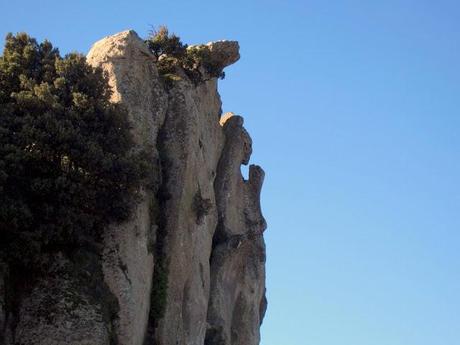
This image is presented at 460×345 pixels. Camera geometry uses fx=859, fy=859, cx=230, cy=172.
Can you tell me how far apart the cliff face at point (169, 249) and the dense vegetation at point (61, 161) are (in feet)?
3.43

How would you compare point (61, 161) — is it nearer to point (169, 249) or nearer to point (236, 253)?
point (169, 249)

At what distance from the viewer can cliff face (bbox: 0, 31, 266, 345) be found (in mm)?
30656

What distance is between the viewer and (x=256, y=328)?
47.5m

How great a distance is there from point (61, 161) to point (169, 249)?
6822 millimetres

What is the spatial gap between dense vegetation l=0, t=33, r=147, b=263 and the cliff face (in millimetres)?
1045

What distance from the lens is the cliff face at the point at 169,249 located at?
1207 inches

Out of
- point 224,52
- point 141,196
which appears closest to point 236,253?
point 224,52

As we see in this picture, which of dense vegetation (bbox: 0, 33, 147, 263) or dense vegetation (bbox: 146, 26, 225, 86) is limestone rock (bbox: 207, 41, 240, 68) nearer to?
dense vegetation (bbox: 146, 26, 225, 86)

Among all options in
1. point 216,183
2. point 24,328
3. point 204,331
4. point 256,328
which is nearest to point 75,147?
point 24,328

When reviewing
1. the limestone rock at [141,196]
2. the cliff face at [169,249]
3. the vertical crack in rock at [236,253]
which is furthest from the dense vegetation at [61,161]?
the vertical crack in rock at [236,253]

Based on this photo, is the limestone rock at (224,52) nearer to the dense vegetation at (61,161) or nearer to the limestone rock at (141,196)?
the limestone rock at (141,196)

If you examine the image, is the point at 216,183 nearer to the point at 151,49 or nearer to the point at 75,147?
the point at 151,49

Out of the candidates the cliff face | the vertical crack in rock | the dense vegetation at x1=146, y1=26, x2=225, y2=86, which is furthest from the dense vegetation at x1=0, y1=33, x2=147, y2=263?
the vertical crack in rock

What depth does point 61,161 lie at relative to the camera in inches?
1288
